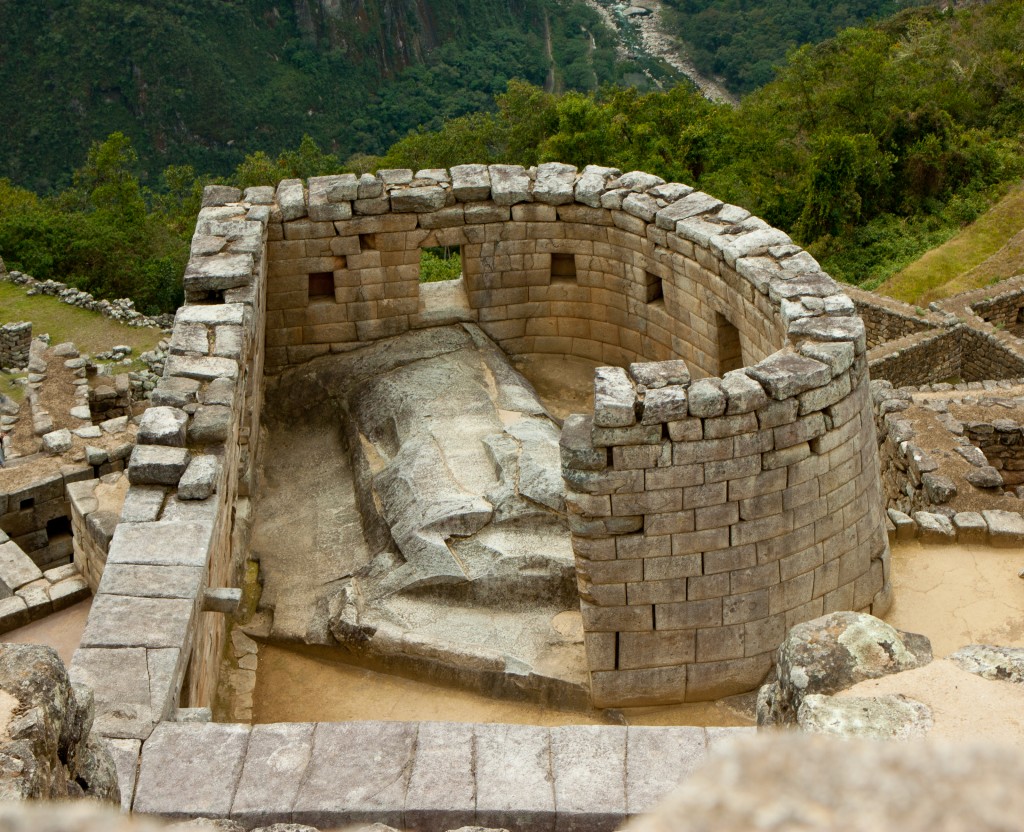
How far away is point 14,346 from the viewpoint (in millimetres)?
23500

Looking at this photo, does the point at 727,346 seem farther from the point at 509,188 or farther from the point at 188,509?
the point at 188,509

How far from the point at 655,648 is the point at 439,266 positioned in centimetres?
2045

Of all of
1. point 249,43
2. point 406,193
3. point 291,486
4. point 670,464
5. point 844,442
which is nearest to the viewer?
point 670,464

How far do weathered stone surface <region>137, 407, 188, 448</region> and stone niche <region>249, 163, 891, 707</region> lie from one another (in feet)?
7.31

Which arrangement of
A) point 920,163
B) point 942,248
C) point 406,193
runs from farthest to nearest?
point 920,163
point 942,248
point 406,193

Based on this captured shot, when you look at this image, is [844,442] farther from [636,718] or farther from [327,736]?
[327,736]

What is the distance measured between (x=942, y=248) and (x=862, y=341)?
55.1 ft

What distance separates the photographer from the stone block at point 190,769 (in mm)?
5668

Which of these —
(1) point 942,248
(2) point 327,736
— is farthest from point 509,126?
(2) point 327,736

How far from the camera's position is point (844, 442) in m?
8.50

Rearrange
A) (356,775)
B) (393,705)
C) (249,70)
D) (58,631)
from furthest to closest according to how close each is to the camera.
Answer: (249,70)
(58,631)
(393,705)
(356,775)

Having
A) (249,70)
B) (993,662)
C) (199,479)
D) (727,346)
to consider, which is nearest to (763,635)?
(727,346)

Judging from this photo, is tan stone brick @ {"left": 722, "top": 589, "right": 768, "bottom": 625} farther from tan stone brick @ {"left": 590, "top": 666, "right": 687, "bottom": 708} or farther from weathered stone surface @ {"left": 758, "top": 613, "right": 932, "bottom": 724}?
weathered stone surface @ {"left": 758, "top": 613, "right": 932, "bottom": 724}

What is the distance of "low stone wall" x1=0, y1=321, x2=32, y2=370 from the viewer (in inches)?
920
